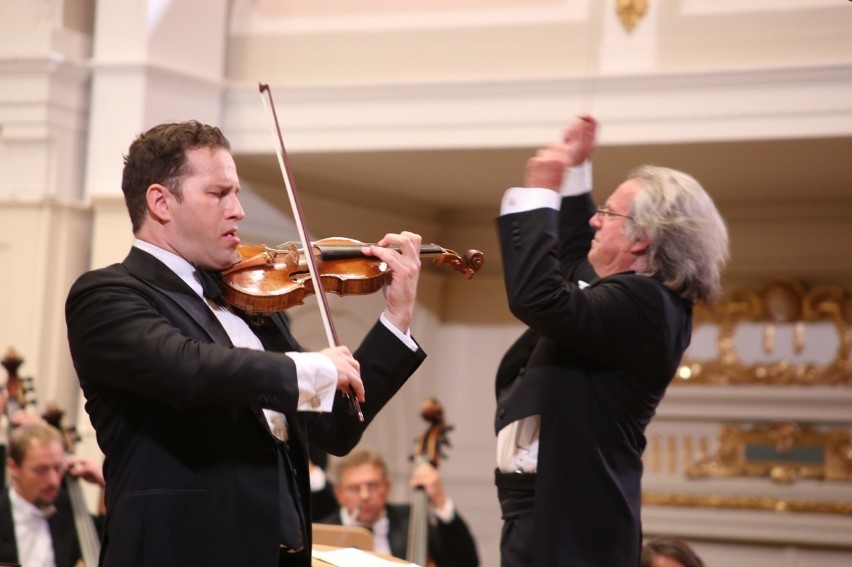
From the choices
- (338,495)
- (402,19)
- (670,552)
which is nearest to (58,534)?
(338,495)

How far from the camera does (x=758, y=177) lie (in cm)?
644

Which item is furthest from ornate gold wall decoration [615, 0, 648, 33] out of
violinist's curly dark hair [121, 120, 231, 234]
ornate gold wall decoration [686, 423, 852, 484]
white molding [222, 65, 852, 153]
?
violinist's curly dark hair [121, 120, 231, 234]

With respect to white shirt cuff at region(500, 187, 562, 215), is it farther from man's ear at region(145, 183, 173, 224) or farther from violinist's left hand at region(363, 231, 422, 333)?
man's ear at region(145, 183, 173, 224)

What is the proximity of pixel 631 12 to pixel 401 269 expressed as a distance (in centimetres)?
372

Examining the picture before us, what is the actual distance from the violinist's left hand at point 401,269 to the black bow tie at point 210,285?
29 centimetres

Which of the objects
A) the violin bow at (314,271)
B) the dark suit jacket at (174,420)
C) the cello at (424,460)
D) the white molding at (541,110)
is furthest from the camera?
the white molding at (541,110)

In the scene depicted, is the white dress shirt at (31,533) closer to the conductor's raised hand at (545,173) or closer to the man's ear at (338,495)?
the man's ear at (338,495)

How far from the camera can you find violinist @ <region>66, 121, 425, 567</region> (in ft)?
6.95

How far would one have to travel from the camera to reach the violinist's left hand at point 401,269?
2.47 m

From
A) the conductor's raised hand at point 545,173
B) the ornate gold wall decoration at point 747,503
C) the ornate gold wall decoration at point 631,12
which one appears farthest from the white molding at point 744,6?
the conductor's raised hand at point 545,173

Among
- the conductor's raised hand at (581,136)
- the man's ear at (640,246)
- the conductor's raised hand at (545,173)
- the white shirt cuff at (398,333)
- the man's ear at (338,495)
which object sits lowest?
the man's ear at (338,495)

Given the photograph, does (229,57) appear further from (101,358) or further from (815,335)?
(101,358)

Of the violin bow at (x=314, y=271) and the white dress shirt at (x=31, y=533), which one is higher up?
the violin bow at (x=314, y=271)

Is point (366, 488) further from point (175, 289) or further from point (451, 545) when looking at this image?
point (175, 289)
